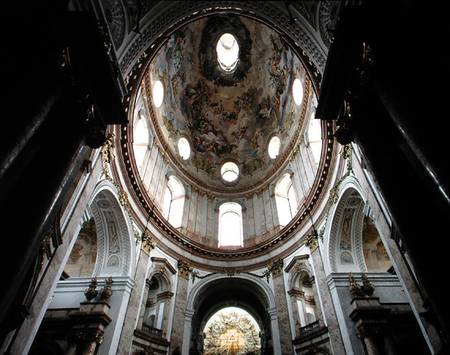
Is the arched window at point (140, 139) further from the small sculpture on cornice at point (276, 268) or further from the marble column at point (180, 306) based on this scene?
the small sculpture on cornice at point (276, 268)

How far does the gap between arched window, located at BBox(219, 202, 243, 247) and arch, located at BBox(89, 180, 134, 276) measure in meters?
7.38

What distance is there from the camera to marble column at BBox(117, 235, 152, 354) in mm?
11477

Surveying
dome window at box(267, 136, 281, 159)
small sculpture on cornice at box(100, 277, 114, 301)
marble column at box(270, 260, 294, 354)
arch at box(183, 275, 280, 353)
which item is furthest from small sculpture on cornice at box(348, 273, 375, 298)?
dome window at box(267, 136, 281, 159)

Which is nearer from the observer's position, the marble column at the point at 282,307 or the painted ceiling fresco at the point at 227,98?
the marble column at the point at 282,307

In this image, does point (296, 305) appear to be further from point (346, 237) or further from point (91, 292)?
point (91, 292)

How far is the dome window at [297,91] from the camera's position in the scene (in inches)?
722

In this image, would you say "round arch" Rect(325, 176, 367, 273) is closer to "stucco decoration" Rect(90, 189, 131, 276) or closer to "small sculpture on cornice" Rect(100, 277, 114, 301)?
"stucco decoration" Rect(90, 189, 131, 276)

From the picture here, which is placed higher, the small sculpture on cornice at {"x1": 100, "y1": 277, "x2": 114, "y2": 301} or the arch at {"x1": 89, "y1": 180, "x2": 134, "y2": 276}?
the arch at {"x1": 89, "y1": 180, "x2": 134, "y2": 276}

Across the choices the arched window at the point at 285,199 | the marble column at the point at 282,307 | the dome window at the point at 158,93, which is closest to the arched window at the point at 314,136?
the arched window at the point at 285,199

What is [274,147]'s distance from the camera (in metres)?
21.6

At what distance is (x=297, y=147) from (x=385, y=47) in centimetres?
1302

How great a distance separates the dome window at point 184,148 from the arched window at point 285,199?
23.1ft

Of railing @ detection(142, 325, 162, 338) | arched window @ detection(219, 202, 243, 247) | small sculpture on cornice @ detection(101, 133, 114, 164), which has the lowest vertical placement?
railing @ detection(142, 325, 162, 338)

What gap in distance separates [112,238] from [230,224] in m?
9.17
